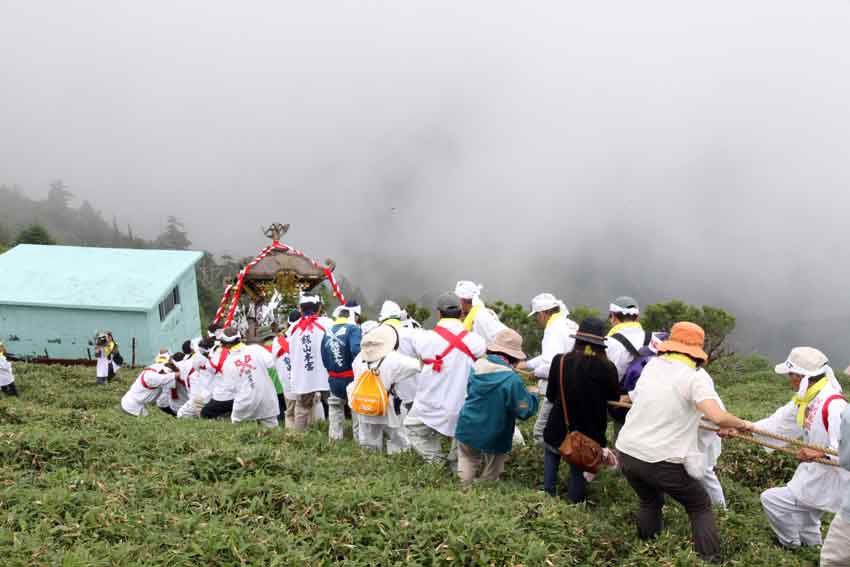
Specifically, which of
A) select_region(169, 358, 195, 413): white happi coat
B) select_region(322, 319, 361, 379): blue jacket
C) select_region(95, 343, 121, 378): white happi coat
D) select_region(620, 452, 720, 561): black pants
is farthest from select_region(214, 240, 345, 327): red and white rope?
select_region(620, 452, 720, 561): black pants

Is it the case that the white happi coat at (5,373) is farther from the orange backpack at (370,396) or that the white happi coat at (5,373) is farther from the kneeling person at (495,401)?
the kneeling person at (495,401)

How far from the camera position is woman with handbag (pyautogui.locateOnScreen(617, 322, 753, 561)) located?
191 inches

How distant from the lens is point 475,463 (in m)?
6.70

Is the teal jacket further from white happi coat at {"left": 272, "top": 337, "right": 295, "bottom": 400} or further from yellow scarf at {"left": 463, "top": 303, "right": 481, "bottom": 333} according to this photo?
white happi coat at {"left": 272, "top": 337, "right": 295, "bottom": 400}

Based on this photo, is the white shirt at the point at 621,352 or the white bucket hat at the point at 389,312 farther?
the white bucket hat at the point at 389,312

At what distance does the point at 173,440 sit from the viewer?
6.86 m

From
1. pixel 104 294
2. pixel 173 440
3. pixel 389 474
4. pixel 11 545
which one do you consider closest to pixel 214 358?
pixel 173 440

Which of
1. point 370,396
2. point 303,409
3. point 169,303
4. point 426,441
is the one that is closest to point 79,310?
point 169,303

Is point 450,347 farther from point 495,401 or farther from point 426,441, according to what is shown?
point 426,441

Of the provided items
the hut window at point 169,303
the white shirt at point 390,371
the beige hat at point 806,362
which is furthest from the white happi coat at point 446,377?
the hut window at point 169,303

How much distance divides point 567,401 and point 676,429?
122 centimetres

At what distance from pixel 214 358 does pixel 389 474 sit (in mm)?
4456

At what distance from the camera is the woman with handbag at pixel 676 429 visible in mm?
4848

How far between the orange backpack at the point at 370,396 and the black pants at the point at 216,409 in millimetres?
2965
